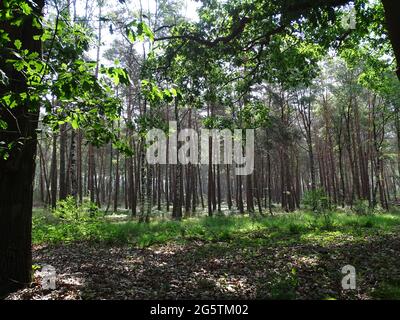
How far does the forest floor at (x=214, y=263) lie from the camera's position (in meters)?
6.02

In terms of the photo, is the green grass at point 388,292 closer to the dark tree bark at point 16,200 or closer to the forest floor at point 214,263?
the forest floor at point 214,263

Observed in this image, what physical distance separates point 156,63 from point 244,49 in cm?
322

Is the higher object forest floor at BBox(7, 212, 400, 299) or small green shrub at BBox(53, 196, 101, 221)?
small green shrub at BBox(53, 196, 101, 221)

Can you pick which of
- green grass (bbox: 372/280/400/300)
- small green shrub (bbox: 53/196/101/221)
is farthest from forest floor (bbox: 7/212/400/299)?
small green shrub (bbox: 53/196/101/221)

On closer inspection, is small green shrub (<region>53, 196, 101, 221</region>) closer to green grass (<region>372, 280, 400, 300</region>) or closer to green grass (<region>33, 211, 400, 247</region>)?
green grass (<region>33, 211, 400, 247</region>)

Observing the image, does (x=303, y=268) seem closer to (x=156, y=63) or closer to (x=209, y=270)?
(x=209, y=270)

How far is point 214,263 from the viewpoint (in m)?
8.37

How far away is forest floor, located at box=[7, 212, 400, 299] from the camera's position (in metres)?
6.02

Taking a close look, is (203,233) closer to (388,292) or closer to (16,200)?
(388,292)

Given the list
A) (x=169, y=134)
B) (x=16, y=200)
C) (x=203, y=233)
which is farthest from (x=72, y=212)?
(x=16, y=200)

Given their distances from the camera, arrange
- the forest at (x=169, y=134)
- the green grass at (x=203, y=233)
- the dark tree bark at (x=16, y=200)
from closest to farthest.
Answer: the forest at (x=169, y=134)
the dark tree bark at (x=16, y=200)
the green grass at (x=203, y=233)

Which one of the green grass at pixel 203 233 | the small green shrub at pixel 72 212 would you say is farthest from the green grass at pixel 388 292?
the small green shrub at pixel 72 212

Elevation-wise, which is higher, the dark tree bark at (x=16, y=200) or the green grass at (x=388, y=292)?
the dark tree bark at (x=16, y=200)
